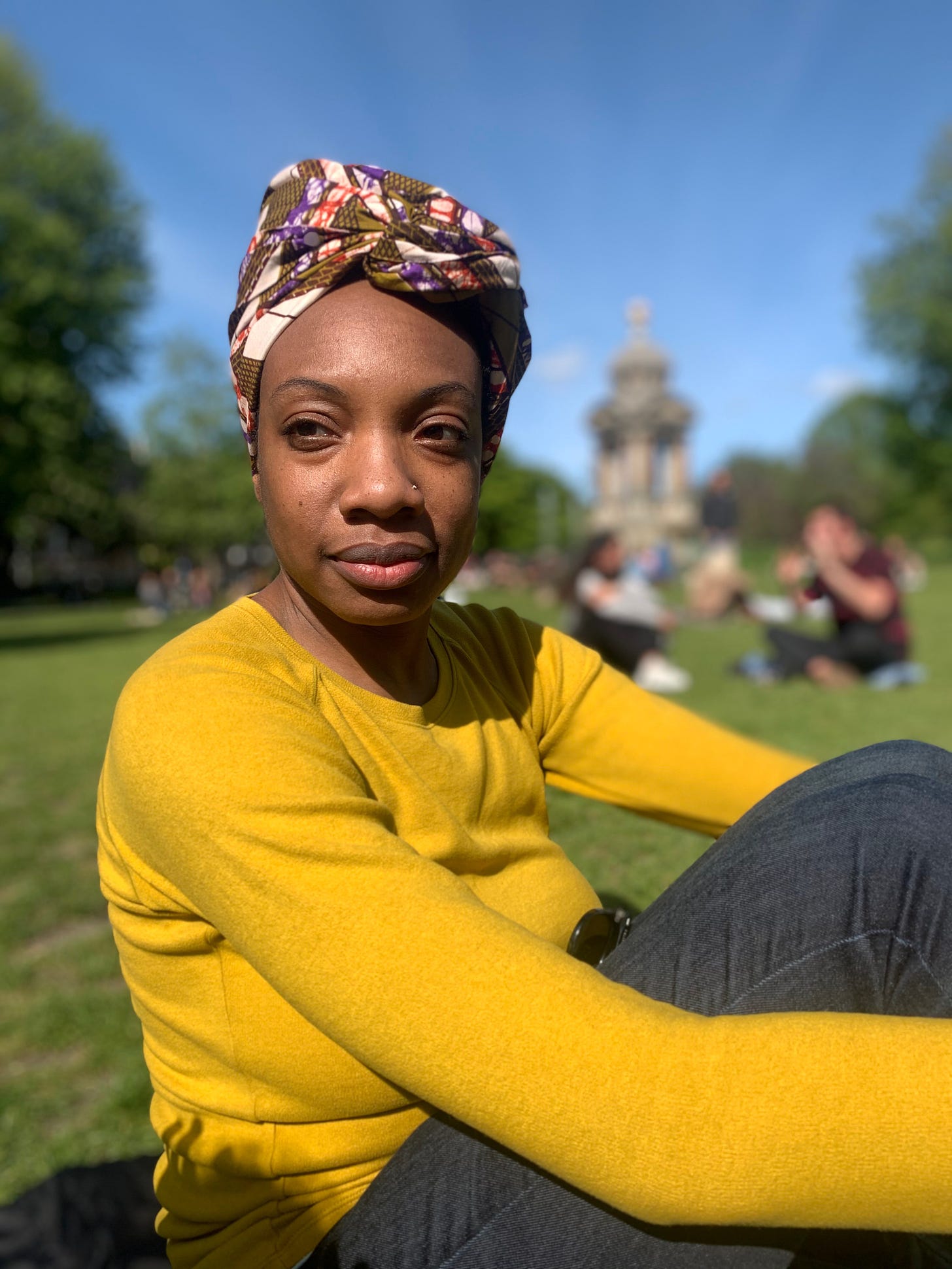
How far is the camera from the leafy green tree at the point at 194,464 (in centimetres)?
4853

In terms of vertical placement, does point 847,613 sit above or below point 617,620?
above

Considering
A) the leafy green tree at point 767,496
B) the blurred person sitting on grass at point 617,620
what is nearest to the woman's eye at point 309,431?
the blurred person sitting on grass at point 617,620

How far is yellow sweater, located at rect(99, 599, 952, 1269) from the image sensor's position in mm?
1071

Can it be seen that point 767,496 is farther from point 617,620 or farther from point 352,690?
point 352,690

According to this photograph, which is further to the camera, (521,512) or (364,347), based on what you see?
(521,512)

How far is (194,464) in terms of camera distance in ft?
166

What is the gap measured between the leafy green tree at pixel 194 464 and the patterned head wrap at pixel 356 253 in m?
46.0

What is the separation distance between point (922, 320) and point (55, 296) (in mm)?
31649

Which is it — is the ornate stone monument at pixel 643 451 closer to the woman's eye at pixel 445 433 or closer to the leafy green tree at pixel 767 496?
the leafy green tree at pixel 767 496

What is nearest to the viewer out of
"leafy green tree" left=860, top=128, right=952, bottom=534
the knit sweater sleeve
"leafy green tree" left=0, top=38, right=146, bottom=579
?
the knit sweater sleeve

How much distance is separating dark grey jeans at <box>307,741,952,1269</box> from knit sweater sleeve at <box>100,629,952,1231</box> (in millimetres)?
151

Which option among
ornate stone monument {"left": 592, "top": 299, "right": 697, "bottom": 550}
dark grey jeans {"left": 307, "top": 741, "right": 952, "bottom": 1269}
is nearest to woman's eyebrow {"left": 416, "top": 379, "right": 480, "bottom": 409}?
dark grey jeans {"left": 307, "top": 741, "right": 952, "bottom": 1269}

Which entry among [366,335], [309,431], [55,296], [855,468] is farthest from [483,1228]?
[855,468]

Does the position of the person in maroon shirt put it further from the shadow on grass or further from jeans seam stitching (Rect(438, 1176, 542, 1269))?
the shadow on grass
